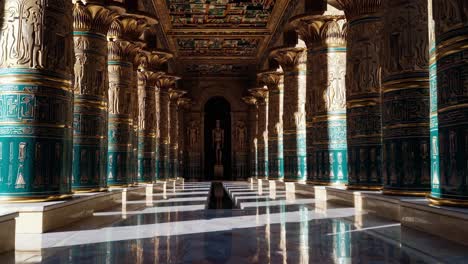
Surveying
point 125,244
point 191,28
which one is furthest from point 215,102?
point 125,244

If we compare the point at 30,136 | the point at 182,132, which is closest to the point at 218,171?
the point at 182,132

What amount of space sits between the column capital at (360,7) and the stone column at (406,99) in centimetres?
226

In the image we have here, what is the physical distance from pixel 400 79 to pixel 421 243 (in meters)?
3.72

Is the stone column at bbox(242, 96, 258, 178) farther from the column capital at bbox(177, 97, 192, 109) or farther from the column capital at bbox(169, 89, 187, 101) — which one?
the column capital at bbox(169, 89, 187, 101)

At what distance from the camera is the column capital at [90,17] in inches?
414

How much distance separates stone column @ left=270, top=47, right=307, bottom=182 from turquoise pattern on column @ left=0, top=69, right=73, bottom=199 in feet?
40.0

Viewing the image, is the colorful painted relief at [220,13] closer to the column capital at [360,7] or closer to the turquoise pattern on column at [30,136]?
the column capital at [360,7]

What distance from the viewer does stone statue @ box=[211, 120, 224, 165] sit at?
3625cm

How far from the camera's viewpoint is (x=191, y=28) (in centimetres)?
2481

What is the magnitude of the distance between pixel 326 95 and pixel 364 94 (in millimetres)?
2891

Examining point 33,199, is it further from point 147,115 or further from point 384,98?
point 147,115

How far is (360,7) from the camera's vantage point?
1093cm

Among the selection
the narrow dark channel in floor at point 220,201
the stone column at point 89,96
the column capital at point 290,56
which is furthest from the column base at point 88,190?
the column capital at point 290,56

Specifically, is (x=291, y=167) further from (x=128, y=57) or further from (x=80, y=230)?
(x=80, y=230)
